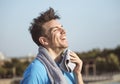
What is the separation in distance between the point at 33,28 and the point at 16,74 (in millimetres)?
49909

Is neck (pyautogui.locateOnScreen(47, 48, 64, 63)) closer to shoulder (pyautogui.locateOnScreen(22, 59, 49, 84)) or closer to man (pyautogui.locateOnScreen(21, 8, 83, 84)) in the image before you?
man (pyautogui.locateOnScreen(21, 8, 83, 84))

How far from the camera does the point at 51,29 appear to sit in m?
2.07

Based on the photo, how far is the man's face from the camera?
2.02m

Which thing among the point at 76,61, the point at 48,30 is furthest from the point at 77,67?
the point at 48,30

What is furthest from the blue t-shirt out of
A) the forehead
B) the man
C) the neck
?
the forehead

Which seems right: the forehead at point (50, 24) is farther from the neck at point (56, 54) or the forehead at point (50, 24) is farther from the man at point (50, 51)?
the neck at point (56, 54)

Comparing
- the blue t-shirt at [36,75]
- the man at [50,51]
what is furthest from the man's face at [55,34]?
the blue t-shirt at [36,75]

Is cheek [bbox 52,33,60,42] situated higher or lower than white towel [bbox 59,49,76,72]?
higher

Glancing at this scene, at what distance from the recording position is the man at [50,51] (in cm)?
194

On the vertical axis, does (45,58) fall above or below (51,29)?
below

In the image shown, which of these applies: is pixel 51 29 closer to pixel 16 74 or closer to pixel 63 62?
pixel 63 62

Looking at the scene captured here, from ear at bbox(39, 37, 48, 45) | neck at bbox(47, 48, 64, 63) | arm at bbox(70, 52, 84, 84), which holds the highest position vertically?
ear at bbox(39, 37, 48, 45)

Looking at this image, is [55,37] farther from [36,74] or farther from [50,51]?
[36,74]

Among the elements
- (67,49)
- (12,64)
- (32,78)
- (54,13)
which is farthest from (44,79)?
(12,64)
